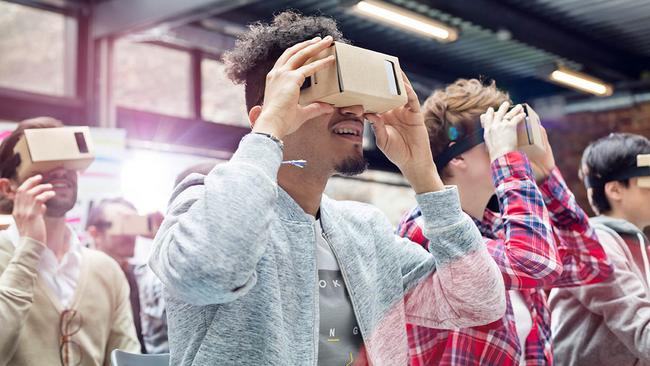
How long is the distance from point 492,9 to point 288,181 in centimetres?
555

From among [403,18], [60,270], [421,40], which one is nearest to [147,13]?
[403,18]

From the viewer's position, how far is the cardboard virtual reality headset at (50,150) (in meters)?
2.20

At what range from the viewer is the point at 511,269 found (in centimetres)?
173

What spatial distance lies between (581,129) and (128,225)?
615 centimetres

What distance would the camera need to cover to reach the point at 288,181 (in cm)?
140

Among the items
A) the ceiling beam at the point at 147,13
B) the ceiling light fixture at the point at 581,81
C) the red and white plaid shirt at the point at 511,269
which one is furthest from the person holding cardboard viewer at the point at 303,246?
the ceiling light fixture at the point at 581,81

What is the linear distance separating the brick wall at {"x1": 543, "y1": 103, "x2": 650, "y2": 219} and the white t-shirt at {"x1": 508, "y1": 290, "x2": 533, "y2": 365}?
664 cm

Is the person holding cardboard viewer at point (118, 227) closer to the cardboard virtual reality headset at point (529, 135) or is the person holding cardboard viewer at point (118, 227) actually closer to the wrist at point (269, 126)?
the cardboard virtual reality headset at point (529, 135)

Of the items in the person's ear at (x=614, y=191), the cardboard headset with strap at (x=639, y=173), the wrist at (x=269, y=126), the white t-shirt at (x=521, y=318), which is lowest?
the white t-shirt at (x=521, y=318)

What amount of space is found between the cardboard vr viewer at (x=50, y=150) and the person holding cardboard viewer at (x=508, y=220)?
0.99 m

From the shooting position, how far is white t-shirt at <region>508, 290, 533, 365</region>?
186cm

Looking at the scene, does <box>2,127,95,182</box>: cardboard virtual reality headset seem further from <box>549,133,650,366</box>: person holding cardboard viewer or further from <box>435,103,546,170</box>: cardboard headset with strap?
<box>549,133,650,366</box>: person holding cardboard viewer

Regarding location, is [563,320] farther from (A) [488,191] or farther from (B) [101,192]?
(B) [101,192]

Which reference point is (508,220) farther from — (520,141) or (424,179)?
(424,179)
